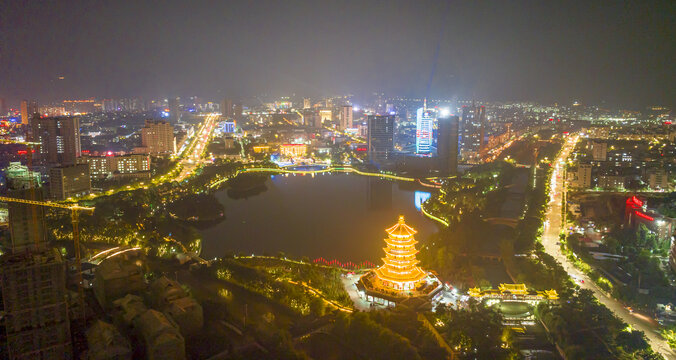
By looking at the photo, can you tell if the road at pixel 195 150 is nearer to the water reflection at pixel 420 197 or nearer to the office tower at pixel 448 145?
the water reflection at pixel 420 197

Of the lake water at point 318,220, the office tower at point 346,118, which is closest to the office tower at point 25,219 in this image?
the lake water at point 318,220

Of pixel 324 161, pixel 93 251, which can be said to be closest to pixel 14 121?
pixel 324 161

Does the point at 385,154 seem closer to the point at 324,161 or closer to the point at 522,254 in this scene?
the point at 324,161

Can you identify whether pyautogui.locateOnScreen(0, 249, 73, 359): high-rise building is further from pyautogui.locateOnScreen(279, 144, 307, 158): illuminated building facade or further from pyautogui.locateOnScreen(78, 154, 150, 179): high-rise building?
pyautogui.locateOnScreen(279, 144, 307, 158): illuminated building facade

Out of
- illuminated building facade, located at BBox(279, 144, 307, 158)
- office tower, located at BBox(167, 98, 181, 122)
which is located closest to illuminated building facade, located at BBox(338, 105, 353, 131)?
illuminated building facade, located at BBox(279, 144, 307, 158)

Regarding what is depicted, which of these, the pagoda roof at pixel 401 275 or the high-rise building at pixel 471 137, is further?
the high-rise building at pixel 471 137
